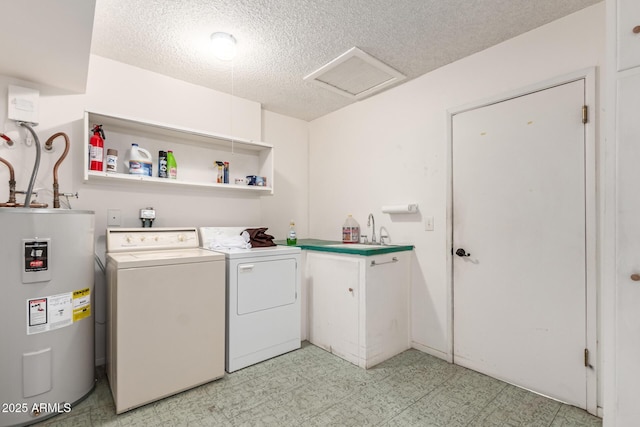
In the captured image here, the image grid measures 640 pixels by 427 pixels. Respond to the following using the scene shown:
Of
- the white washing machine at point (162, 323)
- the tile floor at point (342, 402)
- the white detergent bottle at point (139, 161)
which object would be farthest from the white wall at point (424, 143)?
the white detergent bottle at point (139, 161)

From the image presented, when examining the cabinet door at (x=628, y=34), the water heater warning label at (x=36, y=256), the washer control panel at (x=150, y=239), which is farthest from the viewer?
the washer control panel at (x=150, y=239)

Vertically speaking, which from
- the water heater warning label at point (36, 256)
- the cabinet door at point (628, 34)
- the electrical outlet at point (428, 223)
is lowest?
the water heater warning label at point (36, 256)

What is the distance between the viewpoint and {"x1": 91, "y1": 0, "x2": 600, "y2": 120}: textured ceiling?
5.76 ft

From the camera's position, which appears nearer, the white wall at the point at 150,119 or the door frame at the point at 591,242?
the door frame at the point at 591,242

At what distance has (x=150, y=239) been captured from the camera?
2.35 metres

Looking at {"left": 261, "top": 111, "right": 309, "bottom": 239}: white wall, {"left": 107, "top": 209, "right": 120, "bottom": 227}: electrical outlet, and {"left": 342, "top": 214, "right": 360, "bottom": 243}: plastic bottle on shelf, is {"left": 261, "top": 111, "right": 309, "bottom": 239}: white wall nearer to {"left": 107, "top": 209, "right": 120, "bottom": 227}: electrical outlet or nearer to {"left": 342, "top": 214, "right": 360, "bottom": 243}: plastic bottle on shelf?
{"left": 342, "top": 214, "right": 360, "bottom": 243}: plastic bottle on shelf

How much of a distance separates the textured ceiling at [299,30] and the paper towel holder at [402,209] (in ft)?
3.80

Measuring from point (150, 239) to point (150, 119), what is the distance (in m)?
1.02

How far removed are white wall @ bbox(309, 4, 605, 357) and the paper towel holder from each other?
0.19 ft

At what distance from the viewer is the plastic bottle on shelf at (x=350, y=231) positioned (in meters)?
3.04

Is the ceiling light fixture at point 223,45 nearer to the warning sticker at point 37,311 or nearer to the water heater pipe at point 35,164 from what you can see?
the water heater pipe at point 35,164

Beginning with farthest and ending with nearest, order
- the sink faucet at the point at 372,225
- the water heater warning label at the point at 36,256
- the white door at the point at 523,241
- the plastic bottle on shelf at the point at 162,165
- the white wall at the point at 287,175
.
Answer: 1. the white wall at the point at 287,175
2. the sink faucet at the point at 372,225
3. the plastic bottle on shelf at the point at 162,165
4. the white door at the point at 523,241
5. the water heater warning label at the point at 36,256

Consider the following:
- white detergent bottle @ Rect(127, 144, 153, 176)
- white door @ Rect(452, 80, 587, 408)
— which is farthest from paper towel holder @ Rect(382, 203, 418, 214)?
white detergent bottle @ Rect(127, 144, 153, 176)

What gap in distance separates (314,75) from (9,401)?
287cm
